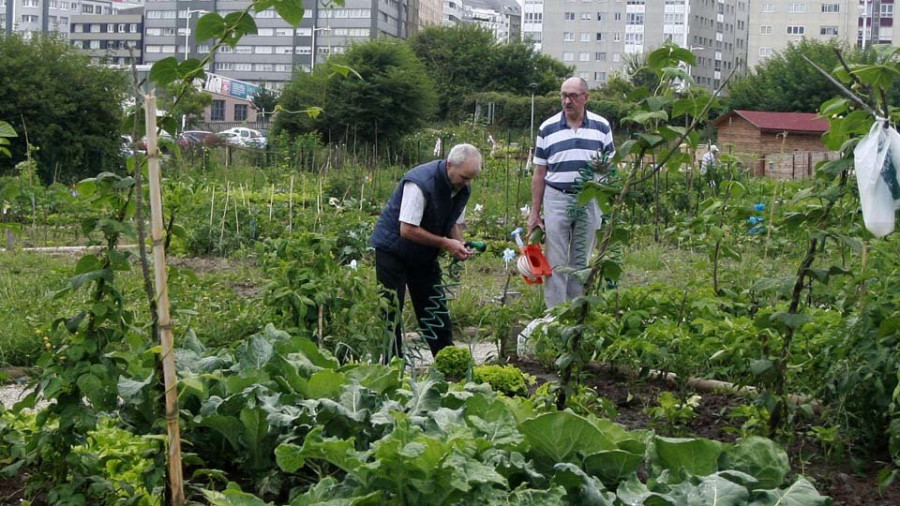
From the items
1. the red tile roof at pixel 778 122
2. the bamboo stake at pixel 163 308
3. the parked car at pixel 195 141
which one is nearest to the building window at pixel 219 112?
the red tile roof at pixel 778 122

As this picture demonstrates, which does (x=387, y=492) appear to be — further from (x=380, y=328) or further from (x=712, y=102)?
(x=380, y=328)

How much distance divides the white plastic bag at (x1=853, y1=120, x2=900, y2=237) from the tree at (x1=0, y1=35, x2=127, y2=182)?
630 inches

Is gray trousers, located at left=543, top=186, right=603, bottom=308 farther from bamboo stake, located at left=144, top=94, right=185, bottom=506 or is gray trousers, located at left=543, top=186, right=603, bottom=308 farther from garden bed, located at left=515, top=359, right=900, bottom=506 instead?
bamboo stake, located at left=144, top=94, right=185, bottom=506

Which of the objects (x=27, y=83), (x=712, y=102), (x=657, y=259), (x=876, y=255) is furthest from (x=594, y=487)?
(x=27, y=83)

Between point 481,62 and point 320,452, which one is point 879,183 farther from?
point 481,62

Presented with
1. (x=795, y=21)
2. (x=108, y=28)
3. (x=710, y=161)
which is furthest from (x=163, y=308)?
(x=108, y=28)

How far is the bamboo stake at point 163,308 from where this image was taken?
2.99 meters

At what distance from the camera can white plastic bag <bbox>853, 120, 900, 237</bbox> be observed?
136 inches

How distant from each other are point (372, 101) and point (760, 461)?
25.9 m

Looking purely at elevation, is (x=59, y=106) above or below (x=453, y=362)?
above

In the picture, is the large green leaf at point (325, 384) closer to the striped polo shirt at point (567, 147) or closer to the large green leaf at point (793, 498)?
the large green leaf at point (793, 498)

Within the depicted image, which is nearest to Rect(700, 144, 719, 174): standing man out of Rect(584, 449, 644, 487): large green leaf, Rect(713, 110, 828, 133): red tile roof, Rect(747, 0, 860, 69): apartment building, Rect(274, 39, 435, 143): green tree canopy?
Rect(584, 449, 644, 487): large green leaf

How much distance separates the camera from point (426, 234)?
6.18 m

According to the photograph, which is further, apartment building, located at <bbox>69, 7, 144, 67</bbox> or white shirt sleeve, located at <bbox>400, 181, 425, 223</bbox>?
apartment building, located at <bbox>69, 7, 144, 67</bbox>
